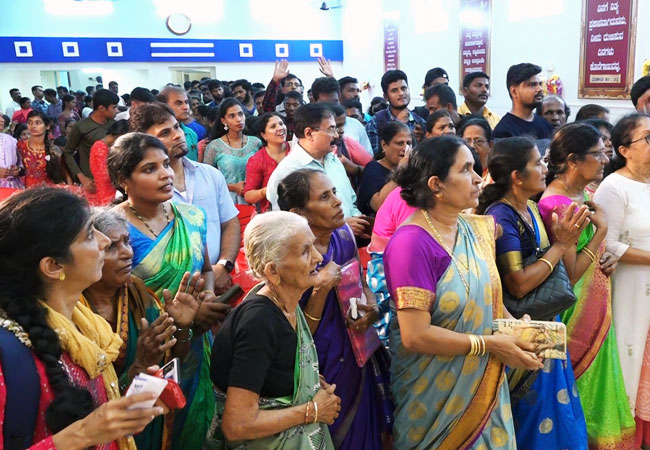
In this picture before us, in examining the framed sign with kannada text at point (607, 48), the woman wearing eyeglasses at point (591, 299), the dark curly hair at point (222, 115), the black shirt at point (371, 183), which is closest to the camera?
the woman wearing eyeglasses at point (591, 299)

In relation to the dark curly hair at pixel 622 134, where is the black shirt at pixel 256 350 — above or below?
A: below

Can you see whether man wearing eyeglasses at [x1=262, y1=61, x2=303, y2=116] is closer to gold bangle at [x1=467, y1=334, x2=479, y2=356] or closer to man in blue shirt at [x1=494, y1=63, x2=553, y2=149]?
man in blue shirt at [x1=494, y1=63, x2=553, y2=149]

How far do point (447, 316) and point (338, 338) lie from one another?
0.38m

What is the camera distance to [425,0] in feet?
36.0

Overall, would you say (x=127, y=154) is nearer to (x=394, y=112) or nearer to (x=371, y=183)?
(x=371, y=183)

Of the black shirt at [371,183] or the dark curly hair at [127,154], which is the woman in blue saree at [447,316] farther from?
the black shirt at [371,183]

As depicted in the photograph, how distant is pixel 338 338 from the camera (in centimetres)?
193

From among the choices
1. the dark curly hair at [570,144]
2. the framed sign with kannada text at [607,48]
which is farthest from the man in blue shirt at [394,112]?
the framed sign with kannada text at [607,48]

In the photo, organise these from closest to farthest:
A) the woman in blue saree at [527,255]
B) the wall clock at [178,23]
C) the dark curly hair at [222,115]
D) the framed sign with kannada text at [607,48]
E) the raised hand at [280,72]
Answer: the woman in blue saree at [527,255]
the dark curly hair at [222,115]
the raised hand at [280,72]
the framed sign with kannada text at [607,48]
the wall clock at [178,23]

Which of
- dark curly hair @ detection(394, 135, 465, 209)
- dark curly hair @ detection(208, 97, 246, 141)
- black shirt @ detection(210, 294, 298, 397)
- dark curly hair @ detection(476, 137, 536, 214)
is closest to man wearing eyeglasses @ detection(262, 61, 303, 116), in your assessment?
dark curly hair @ detection(208, 97, 246, 141)

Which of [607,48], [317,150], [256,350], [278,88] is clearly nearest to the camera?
[256,350]

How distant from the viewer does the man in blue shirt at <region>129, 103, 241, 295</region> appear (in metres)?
2.41

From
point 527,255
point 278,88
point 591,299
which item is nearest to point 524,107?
point 591,299

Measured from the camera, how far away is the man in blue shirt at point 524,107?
361 centimetres
